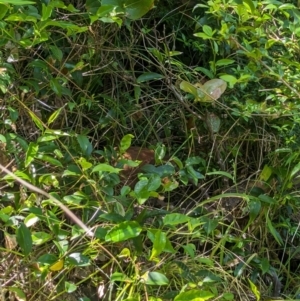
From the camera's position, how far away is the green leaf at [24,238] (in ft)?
3.76

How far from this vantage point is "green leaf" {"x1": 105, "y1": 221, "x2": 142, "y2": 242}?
3.78ft

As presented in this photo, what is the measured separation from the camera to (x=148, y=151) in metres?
1.59

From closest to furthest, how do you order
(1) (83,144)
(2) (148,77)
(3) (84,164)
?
(3) (84,164)
(1) (83,144)
(2) (148,77)

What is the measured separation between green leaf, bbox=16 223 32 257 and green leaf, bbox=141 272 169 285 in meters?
0.24

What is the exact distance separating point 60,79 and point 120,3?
261 millimetres

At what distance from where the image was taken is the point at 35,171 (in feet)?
4.36

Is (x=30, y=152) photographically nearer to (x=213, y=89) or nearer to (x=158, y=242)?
(x=158, y=242)

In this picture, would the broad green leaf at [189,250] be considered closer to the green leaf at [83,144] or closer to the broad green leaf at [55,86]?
the green leaf at [83,144]

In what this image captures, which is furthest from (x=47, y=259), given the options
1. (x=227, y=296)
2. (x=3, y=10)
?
(x=3, y=10)

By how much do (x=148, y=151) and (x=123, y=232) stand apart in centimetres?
47

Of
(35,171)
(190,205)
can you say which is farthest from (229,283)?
(35,171)

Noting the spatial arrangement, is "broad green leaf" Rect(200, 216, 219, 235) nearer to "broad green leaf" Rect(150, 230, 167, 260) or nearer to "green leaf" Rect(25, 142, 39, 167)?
"broad green leaf" Rect(150, 230, 167, 260)

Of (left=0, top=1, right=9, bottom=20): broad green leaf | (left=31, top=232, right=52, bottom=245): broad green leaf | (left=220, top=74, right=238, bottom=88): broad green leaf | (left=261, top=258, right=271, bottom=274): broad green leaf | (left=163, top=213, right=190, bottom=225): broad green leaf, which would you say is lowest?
(left=261, top=258, right=271, bottom=274): broad green leaf

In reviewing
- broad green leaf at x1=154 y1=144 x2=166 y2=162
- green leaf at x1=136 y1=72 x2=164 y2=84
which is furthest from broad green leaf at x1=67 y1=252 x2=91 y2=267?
green leaf at x1=136 y1=72 x2=164 y2=84
